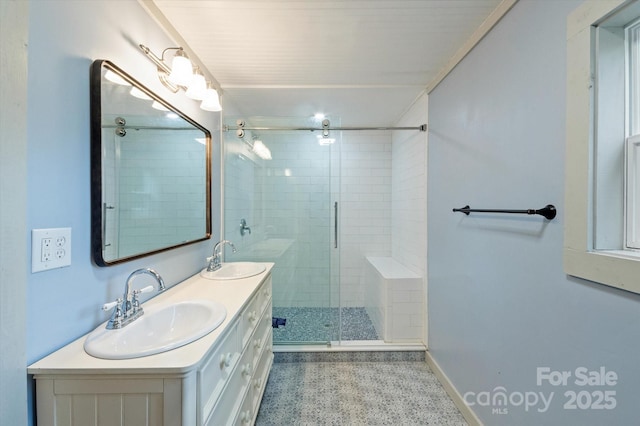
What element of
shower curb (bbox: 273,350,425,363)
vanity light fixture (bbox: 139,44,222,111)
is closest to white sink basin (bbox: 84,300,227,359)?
vanity light fixture (bbox: 139,44,222,111)

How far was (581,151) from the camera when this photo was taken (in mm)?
875

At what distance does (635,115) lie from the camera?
83 centimetres

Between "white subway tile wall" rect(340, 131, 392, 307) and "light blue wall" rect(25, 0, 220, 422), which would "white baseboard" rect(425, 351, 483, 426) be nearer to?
"white subway tile wall" rect(340, 131, 392, 307)

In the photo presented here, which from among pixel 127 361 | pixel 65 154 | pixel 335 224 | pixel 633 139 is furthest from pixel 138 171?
pixel 633 139

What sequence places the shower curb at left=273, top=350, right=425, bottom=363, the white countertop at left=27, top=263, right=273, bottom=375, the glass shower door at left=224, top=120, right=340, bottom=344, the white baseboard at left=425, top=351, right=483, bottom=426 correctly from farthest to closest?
1. the glass shower door at left=224, top=120, right=340, bottom=344
2. the shower curb at left=273, top=350, right=425, bottom=363
3. the white baseboard at left=425, top=351, right=483, bottom=426
4. the white countertop at left=27, top=263, right=273, bottom=375

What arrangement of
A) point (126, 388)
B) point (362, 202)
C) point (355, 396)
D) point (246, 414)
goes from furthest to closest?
point (362, 202) → point (355, 396) → point (246, 414) → point (126, 388)

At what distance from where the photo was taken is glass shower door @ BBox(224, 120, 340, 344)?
8.13 ft

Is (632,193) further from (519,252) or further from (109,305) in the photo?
(109,305)

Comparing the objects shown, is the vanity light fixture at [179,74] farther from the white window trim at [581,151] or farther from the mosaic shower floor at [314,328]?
the mosaic shower floor at [314,328]

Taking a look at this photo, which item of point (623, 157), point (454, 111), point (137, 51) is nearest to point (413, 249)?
point (454, 111)

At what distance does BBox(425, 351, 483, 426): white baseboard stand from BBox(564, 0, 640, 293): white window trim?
113 centimetres

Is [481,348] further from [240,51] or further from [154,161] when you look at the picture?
[240,51]

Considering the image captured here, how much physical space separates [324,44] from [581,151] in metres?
1.43

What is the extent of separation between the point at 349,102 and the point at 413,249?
1553mm
